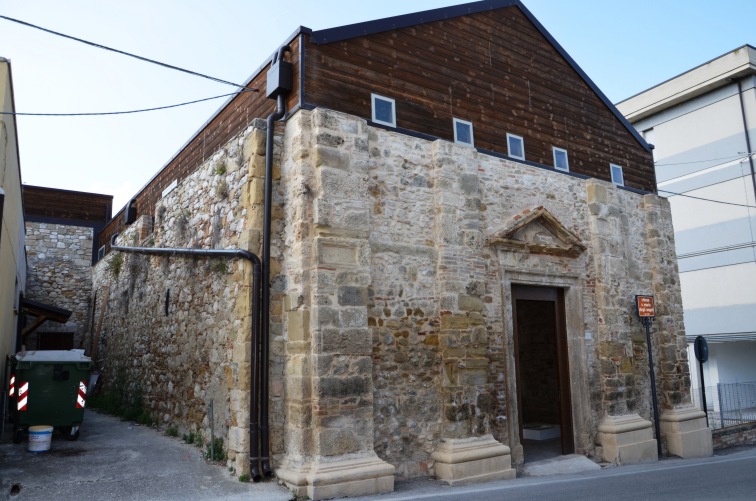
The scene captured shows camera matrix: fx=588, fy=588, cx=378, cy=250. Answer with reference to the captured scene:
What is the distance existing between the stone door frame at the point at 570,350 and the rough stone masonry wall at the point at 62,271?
47.9ft

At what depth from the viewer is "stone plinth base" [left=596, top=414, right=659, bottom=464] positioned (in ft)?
32.1

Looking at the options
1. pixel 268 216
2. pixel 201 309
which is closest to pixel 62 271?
pixel 201 309

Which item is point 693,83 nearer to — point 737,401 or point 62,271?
point 737,401

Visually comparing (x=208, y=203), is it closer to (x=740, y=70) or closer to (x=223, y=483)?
(x=223, y=483)

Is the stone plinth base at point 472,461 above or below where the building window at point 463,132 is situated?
below

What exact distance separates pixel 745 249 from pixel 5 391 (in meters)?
21.1

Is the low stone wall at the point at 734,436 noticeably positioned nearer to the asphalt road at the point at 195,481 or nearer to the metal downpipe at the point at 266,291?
the asphalt road at the point at 195,481

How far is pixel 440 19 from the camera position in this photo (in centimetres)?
968

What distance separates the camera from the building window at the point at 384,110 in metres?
8.48

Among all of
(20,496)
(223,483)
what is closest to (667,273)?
(223,483)

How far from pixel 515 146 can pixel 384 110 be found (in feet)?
9.22

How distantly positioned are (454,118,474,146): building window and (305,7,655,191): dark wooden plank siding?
12 cm

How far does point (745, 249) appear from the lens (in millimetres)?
19578

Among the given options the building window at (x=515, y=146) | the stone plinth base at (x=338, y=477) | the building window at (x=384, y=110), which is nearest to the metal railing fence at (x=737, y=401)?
the building window at (x=515, y=146)
